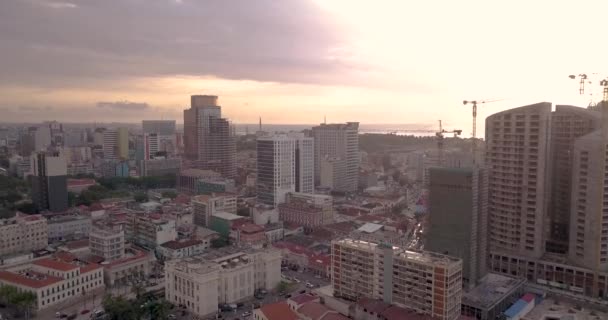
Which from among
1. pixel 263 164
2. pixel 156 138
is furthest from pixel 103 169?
pixel 263 164

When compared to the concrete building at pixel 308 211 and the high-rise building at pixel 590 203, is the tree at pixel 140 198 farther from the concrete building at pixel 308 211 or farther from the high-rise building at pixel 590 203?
the high-rise building at pixel 590 203

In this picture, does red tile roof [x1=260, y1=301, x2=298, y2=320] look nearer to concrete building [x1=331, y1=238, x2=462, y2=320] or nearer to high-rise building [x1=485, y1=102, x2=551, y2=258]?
concrete building [x1=331, y1=238, x2=462, y2=320]

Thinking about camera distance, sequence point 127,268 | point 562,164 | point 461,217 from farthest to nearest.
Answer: point 562,164 → point 127,268 → point 461,217

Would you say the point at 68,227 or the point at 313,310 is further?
the point at 68,227

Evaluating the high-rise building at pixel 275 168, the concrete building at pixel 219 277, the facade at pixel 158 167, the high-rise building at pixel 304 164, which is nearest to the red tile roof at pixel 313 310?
the concrete building at pixel 219 277

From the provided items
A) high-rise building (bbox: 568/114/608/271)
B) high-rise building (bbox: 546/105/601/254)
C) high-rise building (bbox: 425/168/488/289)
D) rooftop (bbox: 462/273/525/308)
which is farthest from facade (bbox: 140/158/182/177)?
high-rise building (bbox: 568/114/608/271)

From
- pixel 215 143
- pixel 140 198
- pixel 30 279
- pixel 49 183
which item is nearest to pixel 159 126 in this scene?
pixel 215 143

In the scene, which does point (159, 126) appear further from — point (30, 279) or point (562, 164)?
point (562, 164)
